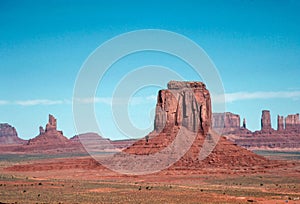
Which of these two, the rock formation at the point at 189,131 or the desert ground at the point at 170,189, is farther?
the rock formation at the point at 189,131

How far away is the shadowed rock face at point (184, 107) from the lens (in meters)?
113

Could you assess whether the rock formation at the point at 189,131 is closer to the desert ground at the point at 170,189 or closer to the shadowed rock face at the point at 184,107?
the shadowed rock face at the point at 184,107

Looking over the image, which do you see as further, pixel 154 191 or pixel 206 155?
pixel 206 155

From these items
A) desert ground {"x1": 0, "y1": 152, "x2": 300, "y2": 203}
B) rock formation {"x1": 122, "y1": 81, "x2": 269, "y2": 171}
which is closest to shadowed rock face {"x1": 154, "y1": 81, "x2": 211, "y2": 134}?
rock formation {"x1": 122, "y1": 81, "x2": 269, "y2": 171}

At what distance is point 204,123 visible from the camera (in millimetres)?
112688

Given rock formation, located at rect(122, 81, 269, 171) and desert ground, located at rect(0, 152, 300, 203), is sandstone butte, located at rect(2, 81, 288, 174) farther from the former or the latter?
desert ground, located at rect(0, 152, 300, 203)

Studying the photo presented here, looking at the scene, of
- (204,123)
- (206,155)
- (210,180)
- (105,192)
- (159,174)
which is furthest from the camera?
(204,123)

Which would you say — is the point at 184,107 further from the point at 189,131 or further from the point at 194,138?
the point at 194,138

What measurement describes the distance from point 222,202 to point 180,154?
50.0 meters

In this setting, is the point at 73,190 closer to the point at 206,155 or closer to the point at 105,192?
the point at 105,192

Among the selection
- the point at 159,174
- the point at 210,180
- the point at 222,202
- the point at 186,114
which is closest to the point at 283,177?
the point at 210,180

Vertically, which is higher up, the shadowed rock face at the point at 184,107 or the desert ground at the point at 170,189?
the shadowed rock face at the point at 184,107

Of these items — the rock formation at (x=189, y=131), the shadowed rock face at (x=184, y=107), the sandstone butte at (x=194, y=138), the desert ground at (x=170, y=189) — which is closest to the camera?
the desert ground at (x=170, y=189)

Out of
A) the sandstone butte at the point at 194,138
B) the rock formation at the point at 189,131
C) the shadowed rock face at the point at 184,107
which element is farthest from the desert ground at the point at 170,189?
the shadowed rock face at the point at 184,107
